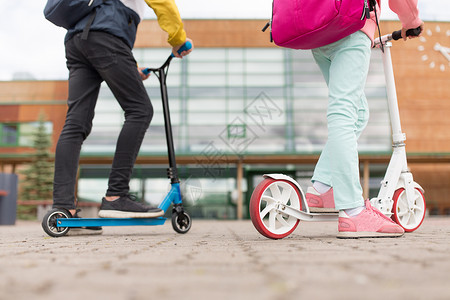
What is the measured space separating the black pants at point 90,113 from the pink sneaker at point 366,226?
1.52 meters

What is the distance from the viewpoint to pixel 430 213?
20438 mm

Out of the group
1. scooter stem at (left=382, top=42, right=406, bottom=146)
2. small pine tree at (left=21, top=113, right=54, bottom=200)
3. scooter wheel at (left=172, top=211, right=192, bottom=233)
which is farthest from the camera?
small pine tree at (left=21, top=113, right=54, bottom=200)

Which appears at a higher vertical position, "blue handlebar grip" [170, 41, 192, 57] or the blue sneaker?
"blue handlebar grip" [170, 41, 192, 57]

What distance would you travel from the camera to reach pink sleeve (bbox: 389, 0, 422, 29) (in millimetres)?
2781

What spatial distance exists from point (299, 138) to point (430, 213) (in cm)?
742

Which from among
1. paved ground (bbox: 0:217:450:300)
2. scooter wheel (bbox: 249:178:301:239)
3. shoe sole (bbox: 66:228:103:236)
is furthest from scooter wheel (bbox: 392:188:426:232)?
shoe sole (bbox: 66:228:103:236)

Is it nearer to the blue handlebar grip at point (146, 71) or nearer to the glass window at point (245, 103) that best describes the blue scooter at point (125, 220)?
the blue handlebar grip at point (146, 71)

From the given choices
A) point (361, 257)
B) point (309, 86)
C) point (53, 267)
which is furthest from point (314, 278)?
point (309, 86)

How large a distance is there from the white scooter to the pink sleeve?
81 millimetres

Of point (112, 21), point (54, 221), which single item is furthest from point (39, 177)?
point (112, 21)

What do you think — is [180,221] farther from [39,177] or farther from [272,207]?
[39,177]

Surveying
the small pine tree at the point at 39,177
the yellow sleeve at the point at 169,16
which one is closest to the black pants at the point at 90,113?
the yellow sleeve at the point at 169,16

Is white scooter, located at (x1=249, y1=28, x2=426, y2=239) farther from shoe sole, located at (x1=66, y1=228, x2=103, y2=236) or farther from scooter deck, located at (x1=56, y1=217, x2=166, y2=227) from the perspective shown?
shoe sole, located at (x1=66, y1=228, x2=103, y2=236)

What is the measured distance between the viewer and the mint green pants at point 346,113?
246 cm
